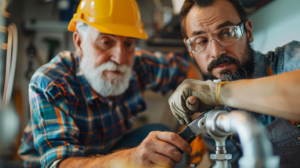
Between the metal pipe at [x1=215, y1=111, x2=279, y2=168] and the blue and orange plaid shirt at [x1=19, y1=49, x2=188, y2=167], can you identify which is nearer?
the metal pipe at [x1=215, y1=111, x2=279, y2=168]

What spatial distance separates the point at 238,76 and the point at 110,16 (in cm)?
62


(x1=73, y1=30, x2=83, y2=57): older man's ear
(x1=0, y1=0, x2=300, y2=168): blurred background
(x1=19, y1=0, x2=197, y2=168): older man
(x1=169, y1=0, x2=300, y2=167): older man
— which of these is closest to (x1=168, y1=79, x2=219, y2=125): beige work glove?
(x1=169, y1=0, x2=300, y2=167): older man

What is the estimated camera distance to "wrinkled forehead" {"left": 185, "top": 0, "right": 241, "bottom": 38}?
87cm

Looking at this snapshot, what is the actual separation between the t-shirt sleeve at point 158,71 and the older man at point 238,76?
0.44 meters

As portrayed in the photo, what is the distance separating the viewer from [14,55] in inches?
74.9

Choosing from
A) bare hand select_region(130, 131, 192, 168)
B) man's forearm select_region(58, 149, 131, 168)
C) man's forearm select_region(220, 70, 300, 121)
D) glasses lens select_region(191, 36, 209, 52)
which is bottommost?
man's forearm select_region(58, 149, 131, 168)

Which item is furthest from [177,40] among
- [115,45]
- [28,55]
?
[28,55]

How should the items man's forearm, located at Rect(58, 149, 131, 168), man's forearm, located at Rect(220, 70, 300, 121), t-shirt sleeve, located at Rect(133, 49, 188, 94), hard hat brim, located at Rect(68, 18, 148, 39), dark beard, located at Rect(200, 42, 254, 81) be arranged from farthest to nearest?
t-shirt sleeve, located at Rect(133, 49, 188, 94) < hard hat brim, located at Rect(68, 18, 148, 39) < dark beard, located at Rect(200, 42, 254, 81) < man's forearm, located at Rect(58, 149, 131, 168) < man's forearm, located at Rect(220, 70, 300, 121)

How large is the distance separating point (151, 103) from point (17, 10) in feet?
4.71

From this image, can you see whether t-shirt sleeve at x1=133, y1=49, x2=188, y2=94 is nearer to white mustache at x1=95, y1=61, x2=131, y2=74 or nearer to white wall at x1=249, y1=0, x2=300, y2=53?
white mustache at x1=95, y1=61, x2=131, y2=74

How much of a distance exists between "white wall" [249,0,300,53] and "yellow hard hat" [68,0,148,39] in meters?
0.58

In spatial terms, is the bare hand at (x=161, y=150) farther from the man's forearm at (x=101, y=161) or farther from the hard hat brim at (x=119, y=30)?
the hard hat brim at (x=119, y=30)

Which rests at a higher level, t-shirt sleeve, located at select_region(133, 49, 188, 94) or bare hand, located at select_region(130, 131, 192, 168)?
t-shirt sleeve, located at select_region(133, 49, 188, 94)

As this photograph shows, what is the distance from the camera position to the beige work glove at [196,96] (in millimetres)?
646
